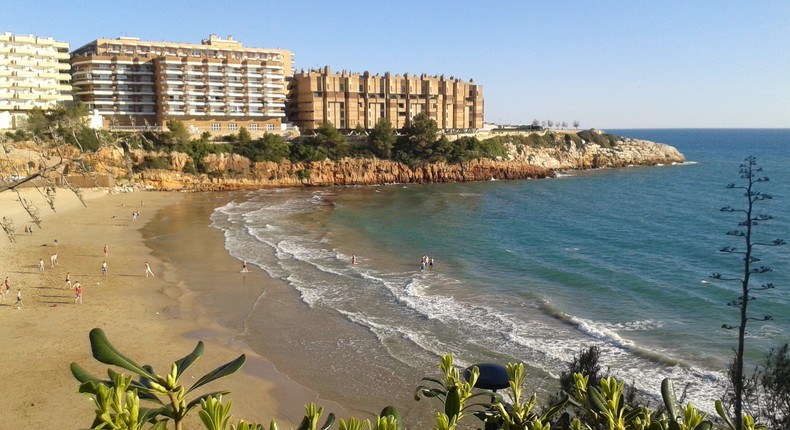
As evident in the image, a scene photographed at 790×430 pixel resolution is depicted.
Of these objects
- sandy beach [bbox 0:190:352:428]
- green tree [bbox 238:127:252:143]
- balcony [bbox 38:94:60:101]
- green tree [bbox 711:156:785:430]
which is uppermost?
balcony [bbox 38:94:60:101]

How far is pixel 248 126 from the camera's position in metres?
80.3

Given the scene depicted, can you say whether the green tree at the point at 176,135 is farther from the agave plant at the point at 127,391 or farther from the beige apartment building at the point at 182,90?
the agave plant at the point at 127,391

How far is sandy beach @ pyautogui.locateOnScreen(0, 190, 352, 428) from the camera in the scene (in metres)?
16.2

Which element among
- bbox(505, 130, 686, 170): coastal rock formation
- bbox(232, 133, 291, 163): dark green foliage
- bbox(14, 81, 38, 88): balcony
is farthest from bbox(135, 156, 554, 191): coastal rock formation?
bbox(14, 81, 38, 88): balcony

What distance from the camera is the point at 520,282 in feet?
94.6

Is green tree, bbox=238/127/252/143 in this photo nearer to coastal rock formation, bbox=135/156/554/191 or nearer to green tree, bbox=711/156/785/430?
coastal rock formation, bbox=135/156/554/191

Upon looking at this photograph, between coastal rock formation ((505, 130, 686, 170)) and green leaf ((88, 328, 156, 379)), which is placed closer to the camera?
green leaf ((88, 328, 156, 379))

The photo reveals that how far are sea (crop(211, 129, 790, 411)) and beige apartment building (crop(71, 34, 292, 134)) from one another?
2356 cm

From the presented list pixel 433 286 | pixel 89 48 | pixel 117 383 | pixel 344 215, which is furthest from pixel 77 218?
pixel 89 48

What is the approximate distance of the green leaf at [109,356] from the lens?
3350mm

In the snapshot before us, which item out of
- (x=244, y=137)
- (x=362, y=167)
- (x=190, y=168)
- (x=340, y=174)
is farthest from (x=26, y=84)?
(x=362, y=167)

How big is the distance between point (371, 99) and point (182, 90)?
1033 inches

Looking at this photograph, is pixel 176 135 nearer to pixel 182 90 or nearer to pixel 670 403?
pixel 182 90

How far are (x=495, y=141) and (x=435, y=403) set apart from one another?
72696 mm
